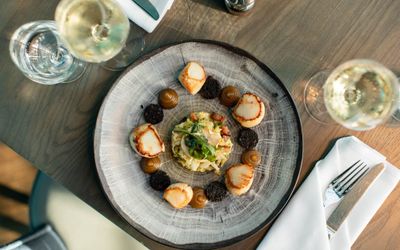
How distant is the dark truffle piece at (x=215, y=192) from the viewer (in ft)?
3.11

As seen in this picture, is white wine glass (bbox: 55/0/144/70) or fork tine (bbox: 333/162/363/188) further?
fork tine (bbox: 333/162/363/188)

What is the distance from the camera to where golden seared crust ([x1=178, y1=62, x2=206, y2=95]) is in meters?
0.93

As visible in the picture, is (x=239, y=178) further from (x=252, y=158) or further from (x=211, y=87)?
(x=211, y=87)

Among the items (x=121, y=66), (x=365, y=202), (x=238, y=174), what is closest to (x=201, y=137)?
(x=238, y=174)

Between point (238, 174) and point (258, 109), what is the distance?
14cm

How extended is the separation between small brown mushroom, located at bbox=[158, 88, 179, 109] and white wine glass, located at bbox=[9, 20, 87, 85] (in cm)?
18

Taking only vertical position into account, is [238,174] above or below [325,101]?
below

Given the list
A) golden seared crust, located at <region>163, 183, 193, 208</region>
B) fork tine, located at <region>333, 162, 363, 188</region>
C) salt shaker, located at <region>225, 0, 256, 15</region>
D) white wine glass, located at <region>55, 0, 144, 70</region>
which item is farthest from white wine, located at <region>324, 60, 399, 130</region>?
white wine glass, located at <region>55, 0, 144, 70</region>

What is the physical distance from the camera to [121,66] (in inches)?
37.8

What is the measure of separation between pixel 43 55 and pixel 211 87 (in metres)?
0.36

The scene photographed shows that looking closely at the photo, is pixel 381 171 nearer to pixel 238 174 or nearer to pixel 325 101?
pixel 325 101

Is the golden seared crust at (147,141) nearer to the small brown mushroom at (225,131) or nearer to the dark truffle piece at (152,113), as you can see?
the dark truffle piece at (152,113)

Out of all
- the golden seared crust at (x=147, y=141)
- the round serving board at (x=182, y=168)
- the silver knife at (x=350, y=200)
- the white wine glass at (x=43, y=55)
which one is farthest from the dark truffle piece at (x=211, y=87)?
Answer: the silver knife at (x=350, y=200)

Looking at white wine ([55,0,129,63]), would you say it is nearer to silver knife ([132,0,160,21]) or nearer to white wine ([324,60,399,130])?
silver knife ([132,0,160,21])
